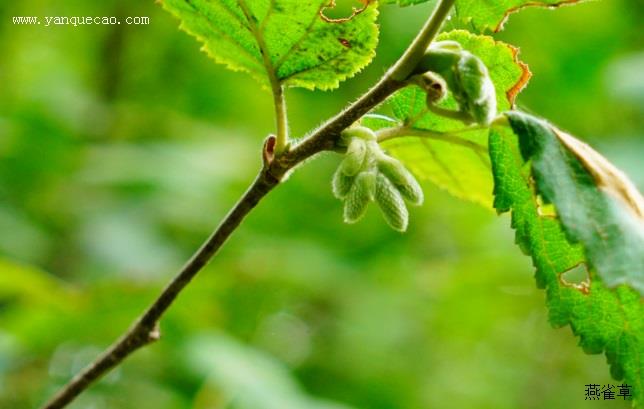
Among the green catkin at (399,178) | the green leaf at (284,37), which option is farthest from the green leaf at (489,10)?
the green catkin at (399,178)

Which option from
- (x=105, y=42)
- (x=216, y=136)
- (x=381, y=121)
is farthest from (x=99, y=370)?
(x=105, y=42)

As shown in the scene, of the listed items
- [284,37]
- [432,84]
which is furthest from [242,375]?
[432,84]

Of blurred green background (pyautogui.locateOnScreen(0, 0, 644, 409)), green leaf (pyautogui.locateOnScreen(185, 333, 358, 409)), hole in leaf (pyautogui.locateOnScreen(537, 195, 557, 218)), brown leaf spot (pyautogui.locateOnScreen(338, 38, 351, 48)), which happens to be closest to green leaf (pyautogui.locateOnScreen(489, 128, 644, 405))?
hole in leaf (pyautogui.locateOnScreen(537, 195, 557, 218))

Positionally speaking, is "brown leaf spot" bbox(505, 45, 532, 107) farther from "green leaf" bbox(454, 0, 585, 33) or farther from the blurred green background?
the blurred green background

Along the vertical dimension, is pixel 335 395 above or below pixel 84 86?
below

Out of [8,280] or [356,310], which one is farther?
[356,310]

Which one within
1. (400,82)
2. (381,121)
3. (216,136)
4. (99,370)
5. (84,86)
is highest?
(84,86)

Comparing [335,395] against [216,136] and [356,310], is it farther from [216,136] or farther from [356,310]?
[216,136]

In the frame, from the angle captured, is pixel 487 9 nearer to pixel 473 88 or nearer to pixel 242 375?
pixel 473 88
